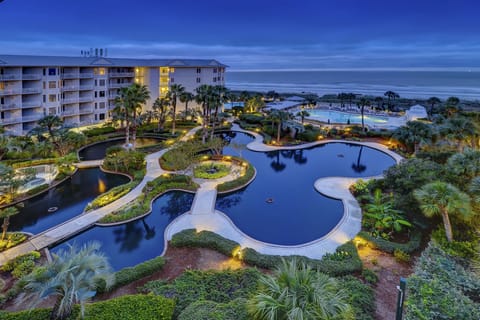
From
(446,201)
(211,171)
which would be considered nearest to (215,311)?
(446,201)

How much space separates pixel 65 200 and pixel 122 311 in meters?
16.6

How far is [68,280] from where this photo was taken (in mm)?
9359

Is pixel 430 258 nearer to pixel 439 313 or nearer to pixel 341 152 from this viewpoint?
pixel 439 313

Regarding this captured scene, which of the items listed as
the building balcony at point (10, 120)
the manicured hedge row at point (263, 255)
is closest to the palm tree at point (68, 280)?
the manicured hedge row at point (263, 255)

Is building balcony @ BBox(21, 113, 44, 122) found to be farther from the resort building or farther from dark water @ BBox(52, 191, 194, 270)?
dark water @ BBox(52, 191, 194, 270)

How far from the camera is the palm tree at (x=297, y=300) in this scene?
26.2ft

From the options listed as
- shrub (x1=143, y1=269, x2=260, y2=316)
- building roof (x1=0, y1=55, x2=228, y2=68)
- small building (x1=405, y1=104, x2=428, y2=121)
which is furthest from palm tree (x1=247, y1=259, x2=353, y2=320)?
small building (x1=405, y1=104, x2=428, y2=121)

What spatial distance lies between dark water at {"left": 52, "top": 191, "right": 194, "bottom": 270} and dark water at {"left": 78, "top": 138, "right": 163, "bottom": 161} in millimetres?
15695

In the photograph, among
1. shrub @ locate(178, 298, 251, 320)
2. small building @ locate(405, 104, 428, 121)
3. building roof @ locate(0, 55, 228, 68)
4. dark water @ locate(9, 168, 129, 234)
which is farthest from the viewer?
small building @ locate(405, 104, 428, 121)

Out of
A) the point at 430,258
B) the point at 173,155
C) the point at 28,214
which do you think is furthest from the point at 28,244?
the point at 430,258

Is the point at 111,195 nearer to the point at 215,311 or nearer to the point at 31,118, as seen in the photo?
the point at 215,311

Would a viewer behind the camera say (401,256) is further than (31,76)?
No

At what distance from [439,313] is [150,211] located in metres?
18.0

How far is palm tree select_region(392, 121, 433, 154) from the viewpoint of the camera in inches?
1303
